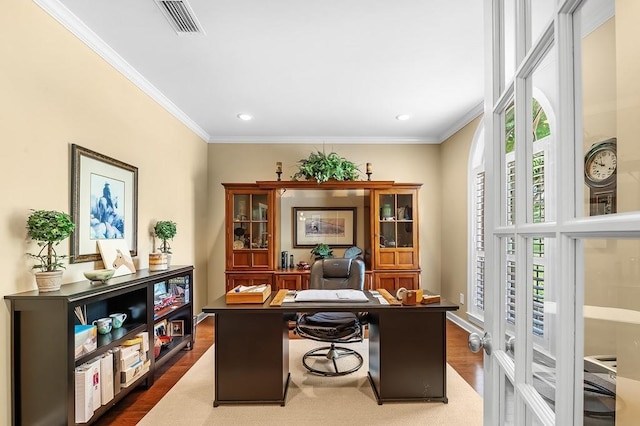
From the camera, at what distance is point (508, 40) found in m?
0.93

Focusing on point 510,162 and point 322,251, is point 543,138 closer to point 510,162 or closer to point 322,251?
point 510,162

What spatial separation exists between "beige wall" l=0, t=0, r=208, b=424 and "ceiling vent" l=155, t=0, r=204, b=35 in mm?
703

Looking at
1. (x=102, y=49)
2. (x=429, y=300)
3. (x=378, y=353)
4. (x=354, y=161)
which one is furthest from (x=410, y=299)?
(x=354, y=161)

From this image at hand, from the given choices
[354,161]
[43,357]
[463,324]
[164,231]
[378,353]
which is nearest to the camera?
[43,357]

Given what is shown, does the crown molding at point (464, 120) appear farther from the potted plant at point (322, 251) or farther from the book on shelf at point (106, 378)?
the book on shelf at point (106, 378)

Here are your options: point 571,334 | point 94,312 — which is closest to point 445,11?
point 571,334

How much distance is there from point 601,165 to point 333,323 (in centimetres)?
259

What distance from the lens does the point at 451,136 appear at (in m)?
4.86

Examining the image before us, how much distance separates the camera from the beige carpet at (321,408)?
240 centimetres

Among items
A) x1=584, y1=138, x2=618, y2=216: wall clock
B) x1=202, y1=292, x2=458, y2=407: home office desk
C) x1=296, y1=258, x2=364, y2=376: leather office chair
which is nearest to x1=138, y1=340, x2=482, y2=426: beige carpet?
x1=202, y1=292, x2=458, y2=407: home office desk

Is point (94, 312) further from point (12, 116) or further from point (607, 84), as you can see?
point (607, 84)

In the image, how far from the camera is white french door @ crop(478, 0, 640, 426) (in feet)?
1.54

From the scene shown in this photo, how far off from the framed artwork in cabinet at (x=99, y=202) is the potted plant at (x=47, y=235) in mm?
319

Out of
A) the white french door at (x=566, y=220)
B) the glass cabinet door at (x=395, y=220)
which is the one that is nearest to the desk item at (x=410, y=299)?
the white french door at (x=566, y=220)
